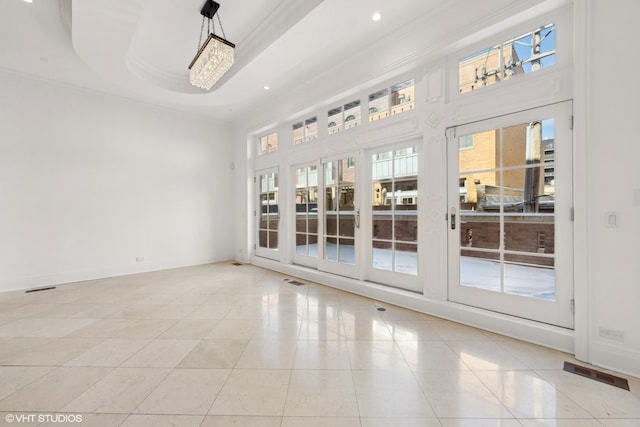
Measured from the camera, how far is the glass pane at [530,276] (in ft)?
8.13

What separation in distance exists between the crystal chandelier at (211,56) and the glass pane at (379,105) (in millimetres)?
1930

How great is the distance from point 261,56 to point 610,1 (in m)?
3.42

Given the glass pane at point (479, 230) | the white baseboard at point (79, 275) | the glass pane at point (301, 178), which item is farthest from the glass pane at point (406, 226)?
Result: the white baseboard at point (79, 275)

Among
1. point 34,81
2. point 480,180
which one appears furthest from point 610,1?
point 34,81

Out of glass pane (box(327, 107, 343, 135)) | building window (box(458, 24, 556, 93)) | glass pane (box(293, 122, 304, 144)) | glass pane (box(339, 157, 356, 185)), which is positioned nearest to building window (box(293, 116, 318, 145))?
glass pane (box(293, 122, 304, 144))

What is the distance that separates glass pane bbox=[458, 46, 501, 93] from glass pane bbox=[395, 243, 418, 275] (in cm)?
194

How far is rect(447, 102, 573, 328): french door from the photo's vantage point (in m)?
2.40

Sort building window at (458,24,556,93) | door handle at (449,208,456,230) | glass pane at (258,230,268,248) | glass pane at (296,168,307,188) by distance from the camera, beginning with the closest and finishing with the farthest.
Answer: building window at (458,24,556,93), door handle at (449,208,456,230), glass pane at (296,168,307,188), glass pane at (258,230,268,248)

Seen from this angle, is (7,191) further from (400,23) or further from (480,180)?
(480,180)

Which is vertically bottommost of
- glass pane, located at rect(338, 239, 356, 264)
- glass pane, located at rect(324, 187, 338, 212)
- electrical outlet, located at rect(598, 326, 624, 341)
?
electrical outlet, located at rect(598, 326, 624, 341)

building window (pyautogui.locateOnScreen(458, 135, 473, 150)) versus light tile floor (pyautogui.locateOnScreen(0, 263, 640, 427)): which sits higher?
building window (pyautogui.locateOnScreen(458, 135, 473, 150))

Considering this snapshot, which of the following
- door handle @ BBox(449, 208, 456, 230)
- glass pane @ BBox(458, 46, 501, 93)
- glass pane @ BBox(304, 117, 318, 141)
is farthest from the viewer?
glass pane @ BBox(304, 117, 318, 141)

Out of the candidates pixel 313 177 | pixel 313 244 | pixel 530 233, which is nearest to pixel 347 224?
pixel 313 244

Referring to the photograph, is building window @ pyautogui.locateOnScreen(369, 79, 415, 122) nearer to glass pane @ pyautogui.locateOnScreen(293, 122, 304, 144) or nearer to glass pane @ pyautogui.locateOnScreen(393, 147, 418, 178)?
glass pane @ pyautogui.locateOnScreen(393, 147, 418, 178)
